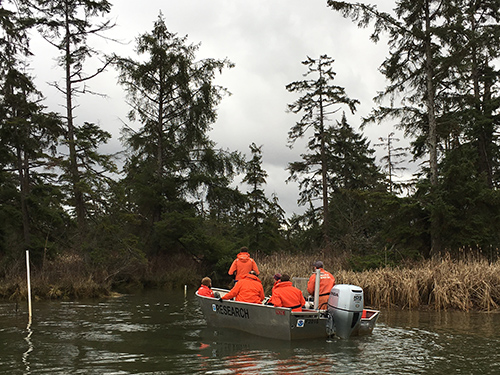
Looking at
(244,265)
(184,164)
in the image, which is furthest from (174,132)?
(244,265)

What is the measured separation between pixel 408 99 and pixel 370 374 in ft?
57.7

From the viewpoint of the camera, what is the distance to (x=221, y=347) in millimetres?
11094

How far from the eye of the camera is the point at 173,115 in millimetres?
30938

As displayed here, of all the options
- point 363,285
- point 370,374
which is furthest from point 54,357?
point 363,285

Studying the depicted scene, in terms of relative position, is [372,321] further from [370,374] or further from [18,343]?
[18,343]

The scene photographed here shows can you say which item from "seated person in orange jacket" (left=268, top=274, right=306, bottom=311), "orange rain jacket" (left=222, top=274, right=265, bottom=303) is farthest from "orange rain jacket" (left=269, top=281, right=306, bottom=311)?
"orange rain jacket" (left=222, top=274, right=265, bottom=303)

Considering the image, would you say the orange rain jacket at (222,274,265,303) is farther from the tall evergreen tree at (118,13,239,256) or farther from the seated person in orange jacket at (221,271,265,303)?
the tall evergreen tree at (118,13,239,256)

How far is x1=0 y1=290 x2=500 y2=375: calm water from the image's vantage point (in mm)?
8867

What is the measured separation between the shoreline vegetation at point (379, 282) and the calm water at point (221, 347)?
977 millimetres

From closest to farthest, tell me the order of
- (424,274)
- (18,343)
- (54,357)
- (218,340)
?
1. (54,357)
2. (18,343)
3. (218,340)
4. (424,274)

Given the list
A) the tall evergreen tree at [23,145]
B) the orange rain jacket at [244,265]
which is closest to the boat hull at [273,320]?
the orange rain jacket at [244,265]

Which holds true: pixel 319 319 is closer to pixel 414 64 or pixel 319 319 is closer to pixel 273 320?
pixel 273 320

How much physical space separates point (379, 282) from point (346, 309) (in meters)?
6.15

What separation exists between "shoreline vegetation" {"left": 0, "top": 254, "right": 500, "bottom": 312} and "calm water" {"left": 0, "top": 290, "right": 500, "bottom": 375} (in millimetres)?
977
